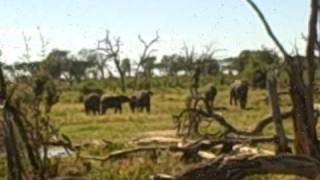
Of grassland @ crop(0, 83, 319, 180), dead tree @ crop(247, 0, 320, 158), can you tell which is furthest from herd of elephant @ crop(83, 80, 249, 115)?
dead tree @ crop(247, 0, 320, 158)

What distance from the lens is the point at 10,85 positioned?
45.5 ft

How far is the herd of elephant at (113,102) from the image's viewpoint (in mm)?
42312

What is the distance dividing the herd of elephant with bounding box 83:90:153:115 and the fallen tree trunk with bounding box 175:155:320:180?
31.6 meters

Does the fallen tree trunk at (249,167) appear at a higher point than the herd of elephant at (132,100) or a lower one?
higher

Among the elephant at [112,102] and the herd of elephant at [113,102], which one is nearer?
the herd of elephant at [113,102]

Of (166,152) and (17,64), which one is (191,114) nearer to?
(166,152)

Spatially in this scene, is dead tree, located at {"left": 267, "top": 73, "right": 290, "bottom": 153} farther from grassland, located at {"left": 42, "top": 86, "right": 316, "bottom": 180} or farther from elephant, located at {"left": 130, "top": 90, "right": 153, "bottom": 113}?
elephant, located at {"left": 130, "top": 90, "right": 153, "bottom": 113}

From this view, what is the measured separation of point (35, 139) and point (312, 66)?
446 cm

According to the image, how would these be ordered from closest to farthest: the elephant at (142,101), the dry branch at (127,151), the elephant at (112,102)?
the dry branch at (127,151), the elephant at (142,101), the elephant at (112,102)

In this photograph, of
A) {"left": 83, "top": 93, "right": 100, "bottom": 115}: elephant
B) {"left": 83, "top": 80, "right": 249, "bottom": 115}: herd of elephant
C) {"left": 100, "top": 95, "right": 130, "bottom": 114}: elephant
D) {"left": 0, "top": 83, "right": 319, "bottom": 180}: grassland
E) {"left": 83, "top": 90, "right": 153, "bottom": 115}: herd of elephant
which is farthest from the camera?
{"left": 100, "top": 95, "right": 130, "bottom": 114}: elephant

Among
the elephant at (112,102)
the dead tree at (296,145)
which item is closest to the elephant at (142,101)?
the elephant at (112,102)

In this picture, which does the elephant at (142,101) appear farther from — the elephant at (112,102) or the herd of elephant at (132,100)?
the elephant at (112,102)

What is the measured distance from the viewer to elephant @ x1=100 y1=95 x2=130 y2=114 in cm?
4331

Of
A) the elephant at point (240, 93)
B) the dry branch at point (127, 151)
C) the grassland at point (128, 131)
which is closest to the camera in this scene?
the grassland at point (128, 131)
